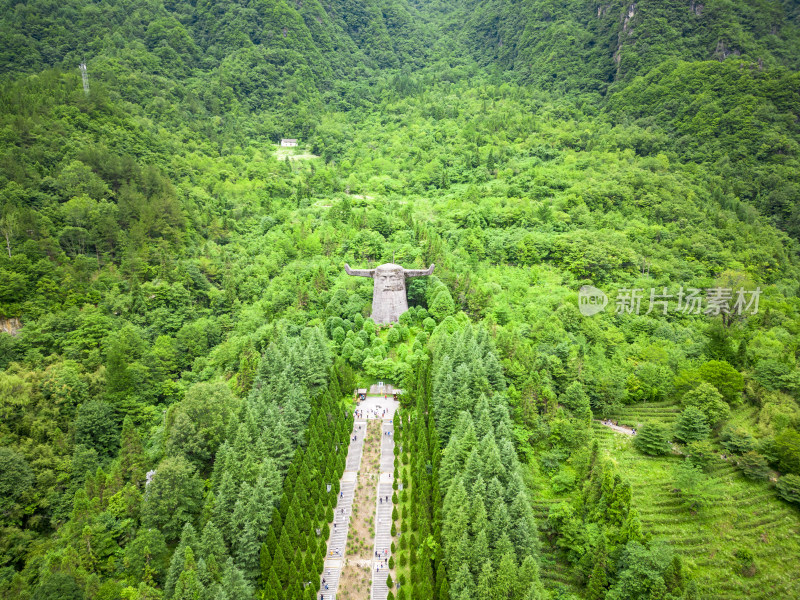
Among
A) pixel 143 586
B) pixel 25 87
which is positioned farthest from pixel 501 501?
pixel 25 87

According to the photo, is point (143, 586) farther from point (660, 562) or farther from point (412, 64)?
point (412, 64)

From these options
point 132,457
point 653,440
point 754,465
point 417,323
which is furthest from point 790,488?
point 132,457

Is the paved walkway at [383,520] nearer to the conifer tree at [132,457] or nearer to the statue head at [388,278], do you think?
the statue head at [388,278]

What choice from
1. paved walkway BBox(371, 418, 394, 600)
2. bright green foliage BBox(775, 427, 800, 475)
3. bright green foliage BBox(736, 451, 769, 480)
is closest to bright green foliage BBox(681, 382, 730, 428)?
bright green foliage BBox(736, 451, 769, 480)

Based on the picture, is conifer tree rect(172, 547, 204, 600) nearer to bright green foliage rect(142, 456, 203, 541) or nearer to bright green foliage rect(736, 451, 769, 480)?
bright green foliage rect(142, 456, 203, 541)

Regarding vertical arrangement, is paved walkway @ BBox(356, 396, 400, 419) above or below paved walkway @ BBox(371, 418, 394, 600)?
above
